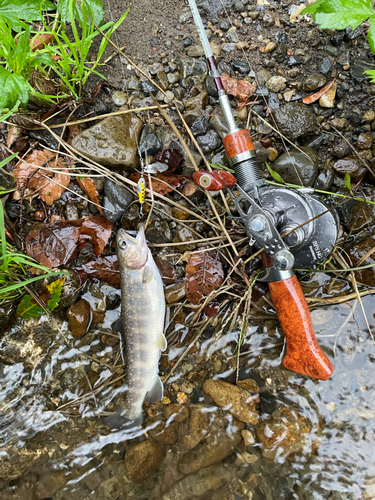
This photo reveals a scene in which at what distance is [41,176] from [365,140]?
10.1ft

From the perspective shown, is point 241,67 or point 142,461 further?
point 241,67

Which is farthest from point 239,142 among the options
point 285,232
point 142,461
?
point 142,461

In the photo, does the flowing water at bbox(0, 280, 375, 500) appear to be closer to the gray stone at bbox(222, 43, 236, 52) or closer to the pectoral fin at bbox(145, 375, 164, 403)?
the pectoral fin at bbox(145, 375, 164, 403)

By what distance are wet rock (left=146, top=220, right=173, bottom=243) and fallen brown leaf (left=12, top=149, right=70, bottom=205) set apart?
2.97 feet

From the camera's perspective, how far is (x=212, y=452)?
3.22 metres

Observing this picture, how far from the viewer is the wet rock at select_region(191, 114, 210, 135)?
3.33 meters

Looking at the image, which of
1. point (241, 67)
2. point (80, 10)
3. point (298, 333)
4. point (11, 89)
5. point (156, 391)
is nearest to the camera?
point (11, 89)

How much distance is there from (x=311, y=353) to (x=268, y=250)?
0.84 metres

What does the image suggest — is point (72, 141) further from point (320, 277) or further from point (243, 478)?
point (243, 478)

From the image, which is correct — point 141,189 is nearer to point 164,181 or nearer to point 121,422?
point 164,181

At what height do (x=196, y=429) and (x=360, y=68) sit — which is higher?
(x=360, y=68)

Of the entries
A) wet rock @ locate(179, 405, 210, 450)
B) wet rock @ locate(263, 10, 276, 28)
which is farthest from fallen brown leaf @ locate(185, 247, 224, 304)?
wet rock @ locate(263, 10, 276, 28)

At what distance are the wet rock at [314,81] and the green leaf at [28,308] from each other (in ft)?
10.7

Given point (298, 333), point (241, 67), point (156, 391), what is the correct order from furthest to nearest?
point (241, 67) < point (156, 391) < point (298, 333)
